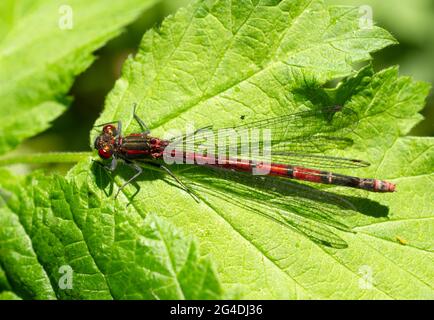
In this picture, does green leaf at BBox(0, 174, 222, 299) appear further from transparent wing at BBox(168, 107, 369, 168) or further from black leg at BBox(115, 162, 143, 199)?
transparent wing at BBox(168, 107, 369, 168)

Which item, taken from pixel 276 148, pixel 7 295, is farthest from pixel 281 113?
pixel 7 295

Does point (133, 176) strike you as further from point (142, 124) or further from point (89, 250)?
point (89, 250)

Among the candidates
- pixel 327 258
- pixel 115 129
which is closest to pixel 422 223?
pixel 327 258

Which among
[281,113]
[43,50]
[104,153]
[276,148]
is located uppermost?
[43,50]

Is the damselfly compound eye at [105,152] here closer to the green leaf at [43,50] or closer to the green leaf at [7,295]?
the green leaf at [43,50]

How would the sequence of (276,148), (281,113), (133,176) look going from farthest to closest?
1. (276,148)
2. (133,176)
3. (281,113)

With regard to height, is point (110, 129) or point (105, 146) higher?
point (110, 129)
